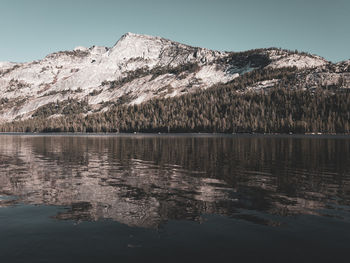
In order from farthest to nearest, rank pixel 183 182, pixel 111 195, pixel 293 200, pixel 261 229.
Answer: pixel 183 182, pixel 111 195, pixel 293 200, pixel 261 229

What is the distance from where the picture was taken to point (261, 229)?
1641 cm

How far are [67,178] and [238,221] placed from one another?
23.1 metres

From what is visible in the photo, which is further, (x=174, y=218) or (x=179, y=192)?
(x=179, y=192)

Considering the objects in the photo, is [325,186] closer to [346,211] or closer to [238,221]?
[346,211]

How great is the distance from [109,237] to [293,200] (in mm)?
15969

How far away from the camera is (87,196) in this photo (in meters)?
24.3

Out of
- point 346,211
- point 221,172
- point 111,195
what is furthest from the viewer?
point 221,172

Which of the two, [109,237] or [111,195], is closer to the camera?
[109,237]

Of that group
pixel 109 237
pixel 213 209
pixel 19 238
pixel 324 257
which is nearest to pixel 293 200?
pixel 213 209

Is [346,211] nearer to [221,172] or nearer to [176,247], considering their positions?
[176,247]

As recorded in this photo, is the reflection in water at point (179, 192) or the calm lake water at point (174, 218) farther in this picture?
the reflection in water at point (179, 192)

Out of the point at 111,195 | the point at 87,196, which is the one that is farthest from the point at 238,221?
the point at 87,196

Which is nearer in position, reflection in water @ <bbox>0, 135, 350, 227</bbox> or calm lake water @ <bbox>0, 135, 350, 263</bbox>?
calm lake water @ <bbox>0, 135, 350, 263</bbox>

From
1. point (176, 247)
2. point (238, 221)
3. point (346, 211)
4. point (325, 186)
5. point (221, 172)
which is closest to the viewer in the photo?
point (176, 247)
